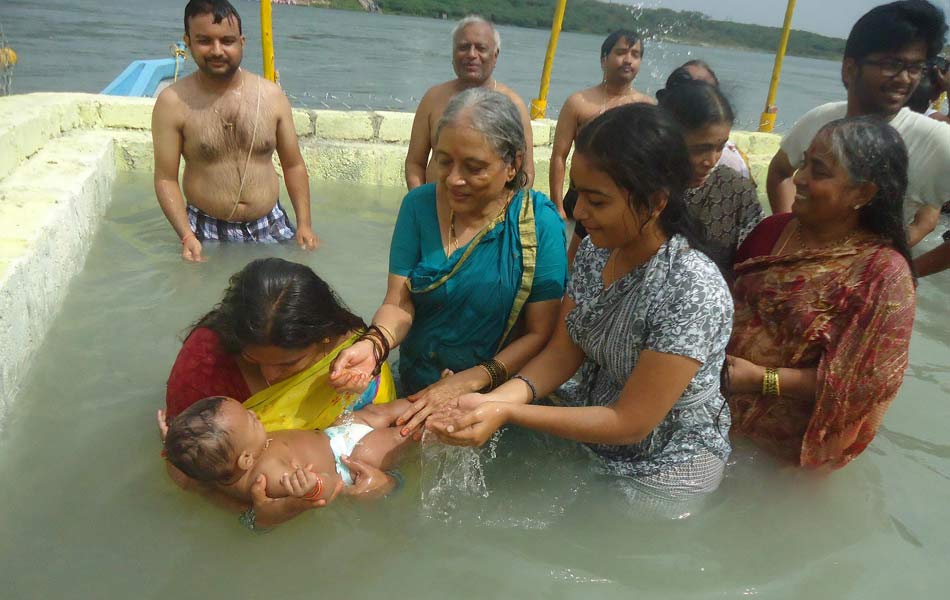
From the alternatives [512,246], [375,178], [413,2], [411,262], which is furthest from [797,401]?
[413,2]

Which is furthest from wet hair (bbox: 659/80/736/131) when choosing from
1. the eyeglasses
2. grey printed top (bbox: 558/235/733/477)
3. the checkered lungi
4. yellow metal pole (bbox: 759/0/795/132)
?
yellow metal pole (bbox: 759/0/795/132)

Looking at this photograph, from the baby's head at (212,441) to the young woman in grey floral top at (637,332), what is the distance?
0.61m

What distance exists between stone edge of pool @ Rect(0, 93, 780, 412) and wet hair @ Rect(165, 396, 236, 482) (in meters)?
1.01

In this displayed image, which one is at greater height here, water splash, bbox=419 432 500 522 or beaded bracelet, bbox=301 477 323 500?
beaded bracelet, bbox=301 477 323 500

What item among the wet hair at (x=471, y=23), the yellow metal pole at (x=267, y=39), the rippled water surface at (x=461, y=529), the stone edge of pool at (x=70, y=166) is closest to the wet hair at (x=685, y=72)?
the wet hair at (x=471, y=23)

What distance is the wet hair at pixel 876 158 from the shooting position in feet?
7.18

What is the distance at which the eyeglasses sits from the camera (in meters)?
2.93

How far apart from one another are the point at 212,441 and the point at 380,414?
670mm

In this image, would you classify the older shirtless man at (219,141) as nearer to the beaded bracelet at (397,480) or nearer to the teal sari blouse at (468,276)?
the teal sari blouse at (468,276)

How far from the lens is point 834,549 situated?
96.5 inches

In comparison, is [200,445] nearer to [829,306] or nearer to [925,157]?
[829,306]

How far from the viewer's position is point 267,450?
231 cm

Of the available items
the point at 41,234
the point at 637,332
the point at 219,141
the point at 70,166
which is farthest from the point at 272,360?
the point at 70,166

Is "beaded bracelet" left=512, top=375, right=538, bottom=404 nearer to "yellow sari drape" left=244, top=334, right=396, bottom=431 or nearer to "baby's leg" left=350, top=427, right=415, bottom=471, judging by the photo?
"baby's leg" left=350, top=427, right=415, bottom=471
